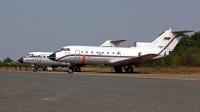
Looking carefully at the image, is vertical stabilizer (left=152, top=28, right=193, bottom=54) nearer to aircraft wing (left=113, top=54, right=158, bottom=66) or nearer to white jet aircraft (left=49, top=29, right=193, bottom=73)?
white jet aircraft (left=49, top=29, right=193, bottom=73)

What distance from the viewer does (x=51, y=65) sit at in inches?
1737

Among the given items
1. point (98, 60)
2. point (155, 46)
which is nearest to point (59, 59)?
point (98, 60)

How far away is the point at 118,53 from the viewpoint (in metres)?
35.0

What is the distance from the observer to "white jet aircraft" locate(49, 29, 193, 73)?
33062 millimetres

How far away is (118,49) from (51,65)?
12659 millimetres

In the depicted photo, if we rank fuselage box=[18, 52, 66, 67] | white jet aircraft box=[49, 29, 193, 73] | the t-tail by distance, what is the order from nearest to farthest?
white jet aircraft box=[49, 29, 193, 73] → the t-tail → fuselage box=[18, 52, 66, 67]

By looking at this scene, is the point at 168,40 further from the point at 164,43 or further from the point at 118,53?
the point at 118,53

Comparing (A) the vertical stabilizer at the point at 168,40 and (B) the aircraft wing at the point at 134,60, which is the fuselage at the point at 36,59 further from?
(A) the vertical stabilizer at the point at 168,40

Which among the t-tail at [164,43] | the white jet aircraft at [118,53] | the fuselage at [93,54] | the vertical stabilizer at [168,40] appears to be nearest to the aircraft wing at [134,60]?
the white jet aircraft at [118,53]

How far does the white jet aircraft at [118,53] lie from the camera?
33.1 m

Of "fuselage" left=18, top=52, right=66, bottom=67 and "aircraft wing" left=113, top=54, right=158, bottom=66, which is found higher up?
"fuselage" left=18, top=52, right=66, bottom=67

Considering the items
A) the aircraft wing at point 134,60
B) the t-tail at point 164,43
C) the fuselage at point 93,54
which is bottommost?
the aircraft wing at point 134,60

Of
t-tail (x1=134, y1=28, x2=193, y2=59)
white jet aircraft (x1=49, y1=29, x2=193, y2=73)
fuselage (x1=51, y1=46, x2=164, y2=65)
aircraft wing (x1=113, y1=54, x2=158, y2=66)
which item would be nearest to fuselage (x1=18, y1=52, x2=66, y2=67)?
white jet aircraft (x1=49, y1=29, x2=193, y2=73)

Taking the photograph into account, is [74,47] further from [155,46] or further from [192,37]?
[192,37]
